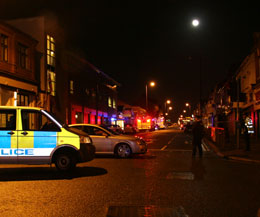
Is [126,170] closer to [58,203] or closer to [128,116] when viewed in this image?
[58,203]

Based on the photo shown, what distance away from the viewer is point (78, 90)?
38.2 m

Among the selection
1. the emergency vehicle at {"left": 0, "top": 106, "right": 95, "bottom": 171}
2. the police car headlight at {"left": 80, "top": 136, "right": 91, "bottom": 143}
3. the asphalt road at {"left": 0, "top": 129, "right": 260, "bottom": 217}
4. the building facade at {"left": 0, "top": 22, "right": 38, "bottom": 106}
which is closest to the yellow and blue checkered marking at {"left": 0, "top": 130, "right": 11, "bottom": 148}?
the emergency vehicle at {"left": 0, "top": 106, "right": 95, "bottom": 171}

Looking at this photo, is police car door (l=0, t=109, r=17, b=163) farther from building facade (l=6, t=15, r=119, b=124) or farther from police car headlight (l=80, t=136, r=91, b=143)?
building facade (l=6, t=15, r=119, b=124)

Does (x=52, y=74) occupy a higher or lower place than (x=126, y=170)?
higher

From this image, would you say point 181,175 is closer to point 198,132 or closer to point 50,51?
point 198,132

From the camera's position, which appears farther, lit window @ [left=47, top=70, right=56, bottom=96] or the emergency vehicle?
lit window @ [left=47, top=70, right=56, bottom=96]

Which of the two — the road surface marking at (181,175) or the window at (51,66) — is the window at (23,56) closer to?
the window at (51,66)

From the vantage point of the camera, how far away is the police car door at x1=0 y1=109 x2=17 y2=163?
361 inches

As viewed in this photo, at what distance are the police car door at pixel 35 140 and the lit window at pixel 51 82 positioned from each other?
20301 mm

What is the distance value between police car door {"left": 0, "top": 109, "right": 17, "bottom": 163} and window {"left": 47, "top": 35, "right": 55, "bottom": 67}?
21.2 m

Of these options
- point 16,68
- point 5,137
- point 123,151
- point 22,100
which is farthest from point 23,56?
point 5,137

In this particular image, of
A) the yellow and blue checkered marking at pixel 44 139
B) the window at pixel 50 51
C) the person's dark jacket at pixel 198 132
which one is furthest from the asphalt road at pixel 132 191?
the window at pixel 50 51

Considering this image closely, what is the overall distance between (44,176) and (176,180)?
3750 millimetres

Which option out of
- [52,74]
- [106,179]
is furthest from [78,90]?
[106,179]
